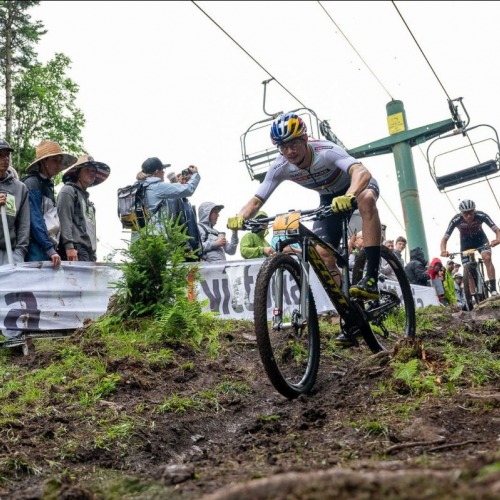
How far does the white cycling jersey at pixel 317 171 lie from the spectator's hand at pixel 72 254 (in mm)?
3112

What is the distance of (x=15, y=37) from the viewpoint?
3189 centimetres

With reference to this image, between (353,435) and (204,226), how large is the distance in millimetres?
7024

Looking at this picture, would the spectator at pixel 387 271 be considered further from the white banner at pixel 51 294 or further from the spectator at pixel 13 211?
the spectator at pixel 13 211

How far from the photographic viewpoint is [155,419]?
15.7 ft

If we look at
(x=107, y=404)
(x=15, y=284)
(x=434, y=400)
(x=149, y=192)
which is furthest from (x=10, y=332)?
(x=434, y=400)

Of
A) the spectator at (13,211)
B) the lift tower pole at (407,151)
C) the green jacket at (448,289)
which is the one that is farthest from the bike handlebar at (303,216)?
the lift tower pole at (407,151)

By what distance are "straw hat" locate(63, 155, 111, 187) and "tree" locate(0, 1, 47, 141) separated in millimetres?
24026

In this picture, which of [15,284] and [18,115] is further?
[18,115]

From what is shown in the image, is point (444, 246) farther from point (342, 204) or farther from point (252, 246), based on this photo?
point (342, 204)

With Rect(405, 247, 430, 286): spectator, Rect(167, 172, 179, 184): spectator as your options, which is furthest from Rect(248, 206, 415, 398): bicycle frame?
Rect(405, 247, 430, 286): spectator

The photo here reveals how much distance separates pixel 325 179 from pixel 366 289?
1048 mm

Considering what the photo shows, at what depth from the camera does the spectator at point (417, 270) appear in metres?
15.4

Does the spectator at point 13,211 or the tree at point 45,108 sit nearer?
the spectator at point 13,211

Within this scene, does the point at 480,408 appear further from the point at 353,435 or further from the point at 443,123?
the point at 443,123
